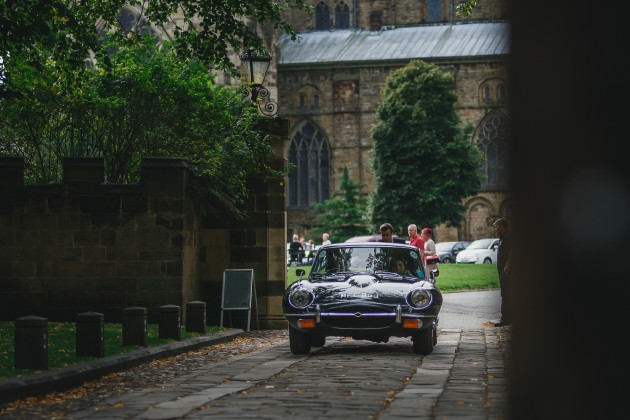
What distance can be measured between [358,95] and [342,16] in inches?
280

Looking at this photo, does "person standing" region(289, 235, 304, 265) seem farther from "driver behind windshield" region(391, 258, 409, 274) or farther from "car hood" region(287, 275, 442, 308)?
"car hood" region(287, 275, 442, 308)

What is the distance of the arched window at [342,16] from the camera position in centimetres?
6956

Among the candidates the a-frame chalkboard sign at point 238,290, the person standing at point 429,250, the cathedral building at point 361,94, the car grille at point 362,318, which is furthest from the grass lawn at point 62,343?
the cathedral building at point 361,94

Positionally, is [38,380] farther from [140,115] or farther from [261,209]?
[140,115]

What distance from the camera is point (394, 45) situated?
66.0 meters

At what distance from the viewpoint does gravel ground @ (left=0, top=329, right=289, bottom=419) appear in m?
7.84

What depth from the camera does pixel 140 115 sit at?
20.3m

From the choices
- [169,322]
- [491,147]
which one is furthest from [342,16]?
[169,322]

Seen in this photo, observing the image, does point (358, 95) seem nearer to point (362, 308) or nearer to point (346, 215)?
point (346, 215)

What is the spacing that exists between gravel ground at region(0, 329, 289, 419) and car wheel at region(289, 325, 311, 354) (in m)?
0.84

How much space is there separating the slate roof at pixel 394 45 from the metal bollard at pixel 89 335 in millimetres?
54004

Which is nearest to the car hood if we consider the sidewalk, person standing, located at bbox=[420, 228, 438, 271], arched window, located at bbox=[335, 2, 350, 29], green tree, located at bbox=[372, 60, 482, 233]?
the sidewalk

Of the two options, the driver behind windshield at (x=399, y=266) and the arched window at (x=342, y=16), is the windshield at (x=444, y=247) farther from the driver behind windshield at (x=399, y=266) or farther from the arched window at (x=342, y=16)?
the driver behind windshield at (x=399, y=266)

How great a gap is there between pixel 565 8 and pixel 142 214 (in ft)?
47.8
